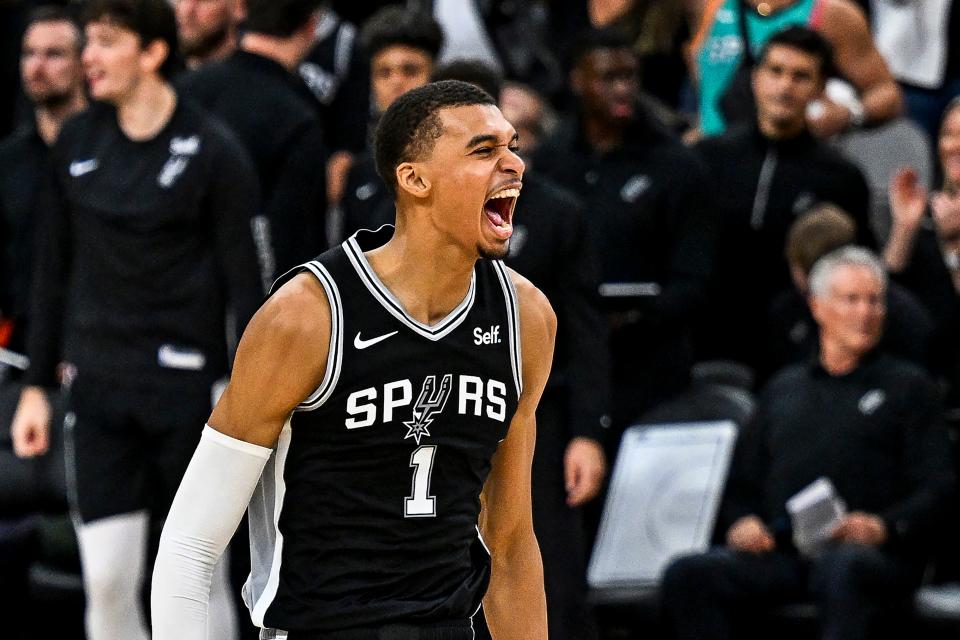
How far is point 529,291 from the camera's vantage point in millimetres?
3688

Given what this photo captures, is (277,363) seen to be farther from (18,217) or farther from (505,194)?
(18,217)

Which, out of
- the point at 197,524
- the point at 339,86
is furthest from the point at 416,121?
the point at 339,86

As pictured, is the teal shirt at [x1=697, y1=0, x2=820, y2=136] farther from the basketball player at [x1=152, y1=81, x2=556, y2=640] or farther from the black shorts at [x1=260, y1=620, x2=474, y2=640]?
the black shorts at [x1=260, y1=620, x2=474, y2=640]

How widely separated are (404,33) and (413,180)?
3.23m

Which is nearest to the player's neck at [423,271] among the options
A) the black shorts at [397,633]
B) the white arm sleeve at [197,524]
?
the white arm sleeve at [197,524]

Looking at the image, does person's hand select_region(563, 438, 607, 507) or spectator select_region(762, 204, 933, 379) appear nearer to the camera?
person's hand select_region(563, 438, 607, 507)

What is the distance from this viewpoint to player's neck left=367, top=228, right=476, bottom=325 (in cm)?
349

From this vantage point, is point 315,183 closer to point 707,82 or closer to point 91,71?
point 91,71

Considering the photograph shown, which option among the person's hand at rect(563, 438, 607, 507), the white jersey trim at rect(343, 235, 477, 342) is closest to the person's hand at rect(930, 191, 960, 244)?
the person's hand at rect(563, 438, 607, 507)

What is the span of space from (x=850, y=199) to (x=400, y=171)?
13.2 feet

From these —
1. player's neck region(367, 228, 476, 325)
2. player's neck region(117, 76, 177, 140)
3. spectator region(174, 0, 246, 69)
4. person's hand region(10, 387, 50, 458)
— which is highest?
spectator region(174, 0, 246, 69)

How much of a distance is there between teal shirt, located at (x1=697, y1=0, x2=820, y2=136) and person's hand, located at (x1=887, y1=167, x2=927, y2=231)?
0.93m

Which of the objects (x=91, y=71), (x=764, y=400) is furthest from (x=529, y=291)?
(x=764, y=400)

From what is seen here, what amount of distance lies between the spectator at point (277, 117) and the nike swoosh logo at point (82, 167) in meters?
0.62
